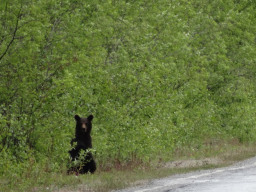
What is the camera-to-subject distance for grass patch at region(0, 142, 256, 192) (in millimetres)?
11281

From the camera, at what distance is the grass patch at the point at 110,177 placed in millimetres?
11281

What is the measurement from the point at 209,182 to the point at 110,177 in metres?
2.14

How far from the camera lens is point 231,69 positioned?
2775cm

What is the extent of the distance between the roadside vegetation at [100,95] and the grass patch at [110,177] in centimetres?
Result: 4

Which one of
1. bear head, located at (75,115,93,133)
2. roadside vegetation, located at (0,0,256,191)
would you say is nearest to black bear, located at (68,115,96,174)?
bear head, located at (75,115,93,133)

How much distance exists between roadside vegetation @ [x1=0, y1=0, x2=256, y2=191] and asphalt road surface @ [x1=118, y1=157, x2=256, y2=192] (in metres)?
0.97

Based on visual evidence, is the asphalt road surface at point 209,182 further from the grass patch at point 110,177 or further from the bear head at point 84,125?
the bear head at point 84,125

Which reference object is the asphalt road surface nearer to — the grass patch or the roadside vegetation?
the grass patch

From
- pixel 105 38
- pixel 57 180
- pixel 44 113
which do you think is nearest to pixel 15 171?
pixel 57 180

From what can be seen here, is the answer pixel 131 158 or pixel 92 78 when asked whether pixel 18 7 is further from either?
pixel 131 158

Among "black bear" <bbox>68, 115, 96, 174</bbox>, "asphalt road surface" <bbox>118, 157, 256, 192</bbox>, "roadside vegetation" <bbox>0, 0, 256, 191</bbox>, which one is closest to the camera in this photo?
"asphalt road surface" <bbox>118, 157, 256, 192</bbox>

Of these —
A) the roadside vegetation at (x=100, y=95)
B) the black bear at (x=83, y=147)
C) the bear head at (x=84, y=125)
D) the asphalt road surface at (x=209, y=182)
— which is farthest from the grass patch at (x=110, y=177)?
the bear head at (x=84, y=125)

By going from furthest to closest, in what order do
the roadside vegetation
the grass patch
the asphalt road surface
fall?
the roadside vegetation
the grass patch
the asphalt road surface

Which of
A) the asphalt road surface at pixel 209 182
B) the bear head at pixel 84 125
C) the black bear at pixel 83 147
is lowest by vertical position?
the asphalt road surface at pixel 209 182
